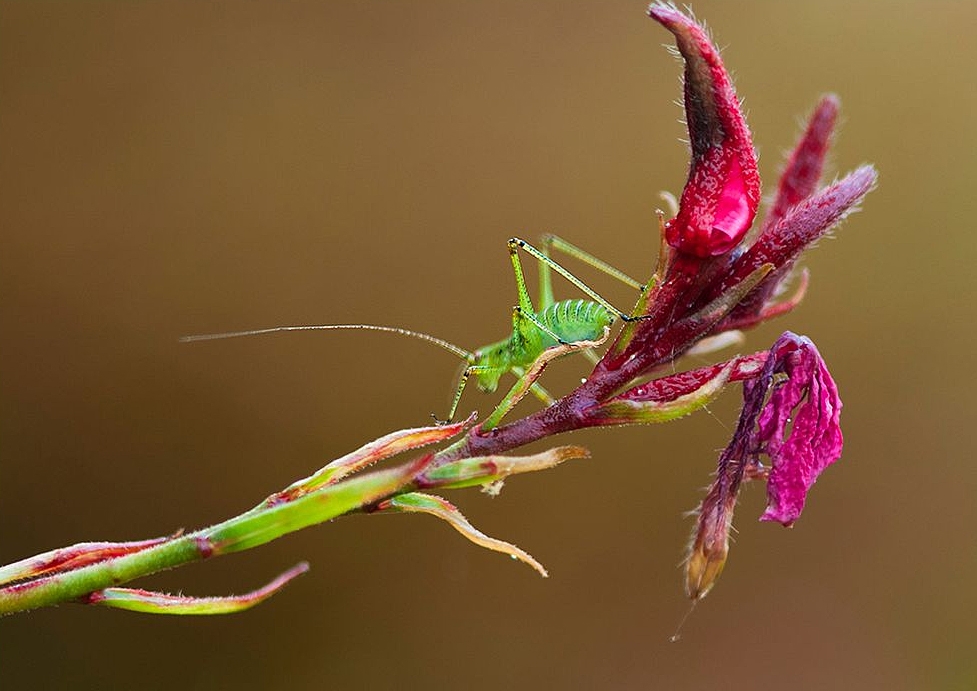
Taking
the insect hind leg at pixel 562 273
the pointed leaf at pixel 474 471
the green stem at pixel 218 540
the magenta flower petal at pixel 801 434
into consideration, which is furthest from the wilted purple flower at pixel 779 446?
the insect hind leg at pixel 562 273

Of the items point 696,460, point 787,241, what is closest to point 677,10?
point 787,241

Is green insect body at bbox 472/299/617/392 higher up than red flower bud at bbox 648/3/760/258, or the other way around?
red flower bud at bbox 648/3/760/258

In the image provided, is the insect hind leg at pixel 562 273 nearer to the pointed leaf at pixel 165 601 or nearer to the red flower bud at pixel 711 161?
the red flower bud at pixel 711 161

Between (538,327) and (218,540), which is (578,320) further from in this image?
(218,540)

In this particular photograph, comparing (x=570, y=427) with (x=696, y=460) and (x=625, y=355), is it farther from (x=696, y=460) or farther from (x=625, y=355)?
(x=696, y=460)

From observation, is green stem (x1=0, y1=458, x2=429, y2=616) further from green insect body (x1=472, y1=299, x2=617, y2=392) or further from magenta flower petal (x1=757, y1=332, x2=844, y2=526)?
green insect body (x1=472, y1=299, x2=617, y2=392)

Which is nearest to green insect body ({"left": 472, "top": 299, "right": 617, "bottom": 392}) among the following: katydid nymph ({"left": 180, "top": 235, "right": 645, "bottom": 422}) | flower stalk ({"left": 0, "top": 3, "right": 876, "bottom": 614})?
→ katydid nymph ({"left": 180, "top": 235, "right": 645, "bottom": 422})
